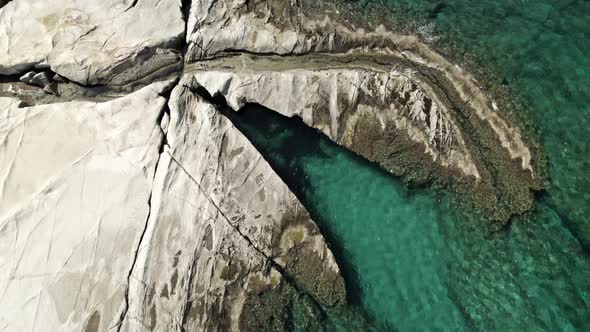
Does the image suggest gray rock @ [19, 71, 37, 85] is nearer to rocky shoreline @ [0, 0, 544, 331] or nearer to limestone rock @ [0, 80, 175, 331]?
rocky shoreline @ [0, 0, 544, 331]

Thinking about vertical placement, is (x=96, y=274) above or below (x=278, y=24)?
below

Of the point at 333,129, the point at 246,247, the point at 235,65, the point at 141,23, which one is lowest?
the point at 246,247

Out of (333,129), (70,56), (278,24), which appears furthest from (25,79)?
(333,129)

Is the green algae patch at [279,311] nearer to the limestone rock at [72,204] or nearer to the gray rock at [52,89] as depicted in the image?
the limestone rock at [72,204]

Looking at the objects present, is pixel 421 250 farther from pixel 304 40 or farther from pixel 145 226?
pixel 145 226

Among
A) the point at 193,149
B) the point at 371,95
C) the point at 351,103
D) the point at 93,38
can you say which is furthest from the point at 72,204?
the point at 371,95

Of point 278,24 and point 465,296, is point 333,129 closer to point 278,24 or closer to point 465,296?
point 278,24
